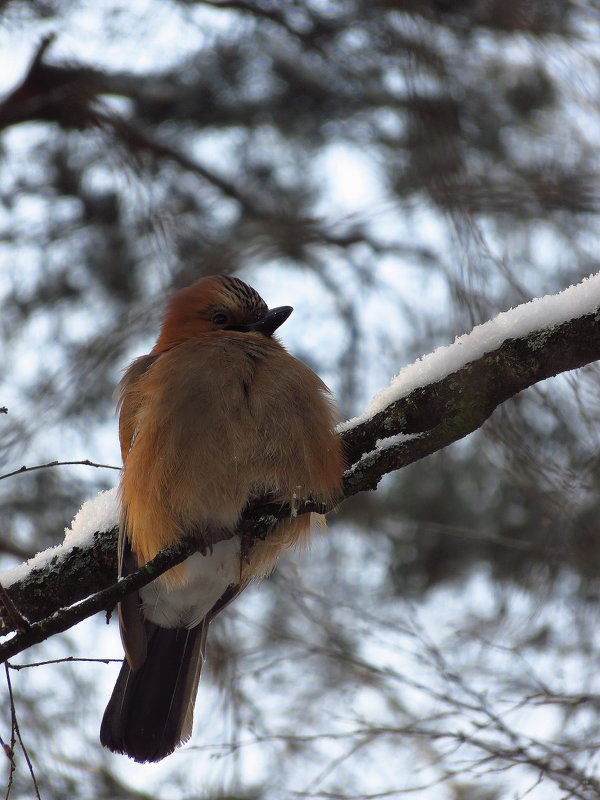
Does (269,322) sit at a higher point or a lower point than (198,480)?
higher

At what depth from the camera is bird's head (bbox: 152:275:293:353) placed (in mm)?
4035

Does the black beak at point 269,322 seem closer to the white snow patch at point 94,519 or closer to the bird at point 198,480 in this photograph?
the bird at point 198,480

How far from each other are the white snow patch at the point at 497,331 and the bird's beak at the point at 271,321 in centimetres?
93

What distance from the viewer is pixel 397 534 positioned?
21.6 ft

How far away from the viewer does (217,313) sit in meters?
4.11

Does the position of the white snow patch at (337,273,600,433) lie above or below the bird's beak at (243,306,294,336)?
below

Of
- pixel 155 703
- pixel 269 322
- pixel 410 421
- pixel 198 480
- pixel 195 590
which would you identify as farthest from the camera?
pixel 269 322

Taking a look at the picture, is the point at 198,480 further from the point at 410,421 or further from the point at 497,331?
the point at 497,331

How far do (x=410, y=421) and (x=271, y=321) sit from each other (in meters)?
1.18

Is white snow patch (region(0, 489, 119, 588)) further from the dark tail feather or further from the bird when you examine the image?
the dark tail feather

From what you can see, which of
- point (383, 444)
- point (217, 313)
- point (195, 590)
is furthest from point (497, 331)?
point (195, 590)

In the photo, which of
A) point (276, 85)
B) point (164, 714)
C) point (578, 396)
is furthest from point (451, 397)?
point (276, 85)

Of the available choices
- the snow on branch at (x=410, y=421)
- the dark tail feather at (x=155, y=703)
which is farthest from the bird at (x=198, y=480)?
the snow on branch at (x=410, y=421)

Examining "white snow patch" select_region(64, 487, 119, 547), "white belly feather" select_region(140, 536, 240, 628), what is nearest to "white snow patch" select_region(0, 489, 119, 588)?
"white snow patch" select_region(64, 487, 119, 547)
